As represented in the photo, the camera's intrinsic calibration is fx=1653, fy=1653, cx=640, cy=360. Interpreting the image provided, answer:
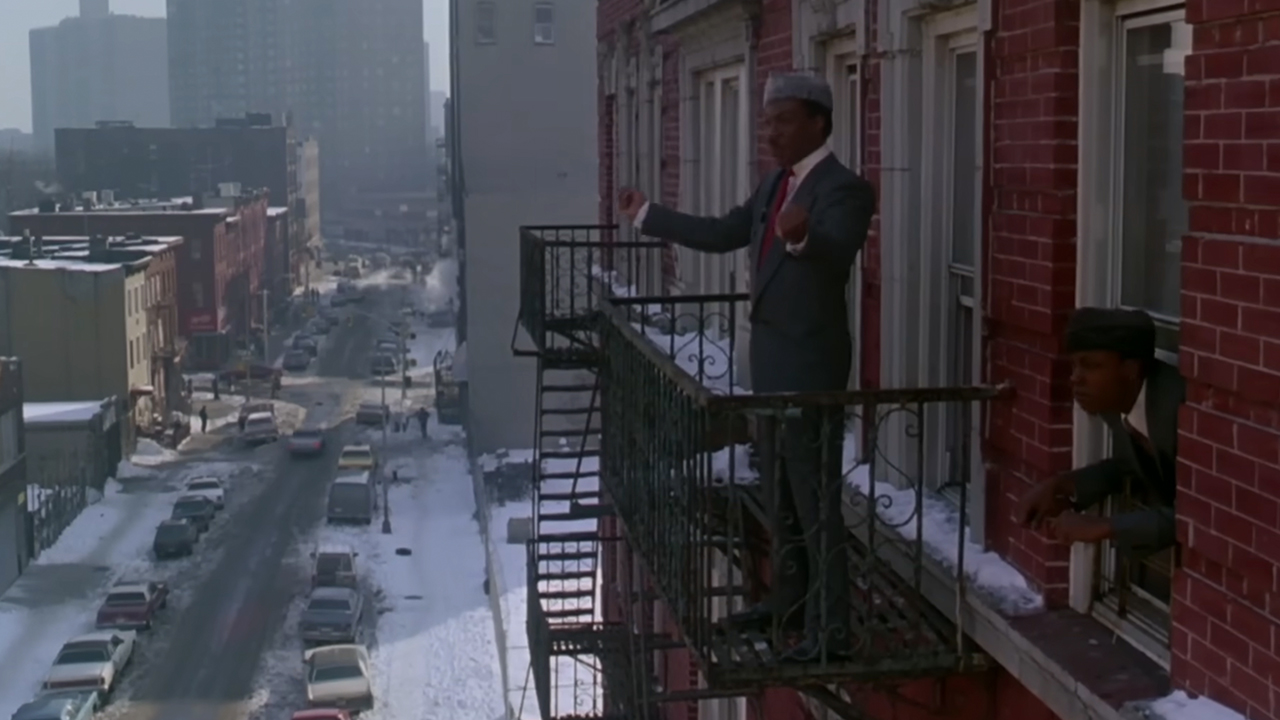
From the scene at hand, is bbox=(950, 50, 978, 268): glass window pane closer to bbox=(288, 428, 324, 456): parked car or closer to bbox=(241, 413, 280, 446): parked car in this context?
bbox=(288, 428, 324, 456): parked car

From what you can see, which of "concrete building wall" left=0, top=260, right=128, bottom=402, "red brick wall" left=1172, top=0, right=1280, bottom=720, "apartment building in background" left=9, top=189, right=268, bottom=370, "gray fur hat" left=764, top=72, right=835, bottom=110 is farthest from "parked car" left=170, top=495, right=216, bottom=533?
"red brick wall" left=1172, top=0, right=1280, bottom=720

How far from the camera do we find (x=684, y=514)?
5691 mm

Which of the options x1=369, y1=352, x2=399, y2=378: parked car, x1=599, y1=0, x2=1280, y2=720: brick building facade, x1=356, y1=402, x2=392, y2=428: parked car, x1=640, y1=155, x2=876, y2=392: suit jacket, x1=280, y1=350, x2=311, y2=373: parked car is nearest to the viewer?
x1=599, y1=0, x2=1280, y2=720: brick building facade

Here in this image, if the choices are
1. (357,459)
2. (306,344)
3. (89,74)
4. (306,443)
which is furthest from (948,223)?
(89,74)

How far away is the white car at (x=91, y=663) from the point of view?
28.9 metres

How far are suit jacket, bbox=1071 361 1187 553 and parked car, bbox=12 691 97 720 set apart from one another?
81.4 feet

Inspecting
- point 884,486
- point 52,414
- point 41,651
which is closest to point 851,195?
point 884,486

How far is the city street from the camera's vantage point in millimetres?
29250

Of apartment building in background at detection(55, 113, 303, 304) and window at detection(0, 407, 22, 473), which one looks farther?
apartment building in background at detection(55, 113, 303, 304)

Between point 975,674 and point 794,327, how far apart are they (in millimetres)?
1350

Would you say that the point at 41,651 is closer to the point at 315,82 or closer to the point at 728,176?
the point at 728,176

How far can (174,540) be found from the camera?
40.2 m

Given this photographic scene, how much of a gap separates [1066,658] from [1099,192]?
140 centimetres

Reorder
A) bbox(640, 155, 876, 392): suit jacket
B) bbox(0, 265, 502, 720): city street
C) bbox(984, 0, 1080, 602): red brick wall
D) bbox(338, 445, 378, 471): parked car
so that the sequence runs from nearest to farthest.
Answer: bbox(984, 0, 1080, 602): red brick wall, bbox(640, 155, 876, 392): suit jacket, bbox(0, 265, 502, 720): city street, bbox(338, 445, 378, 471): parked car
